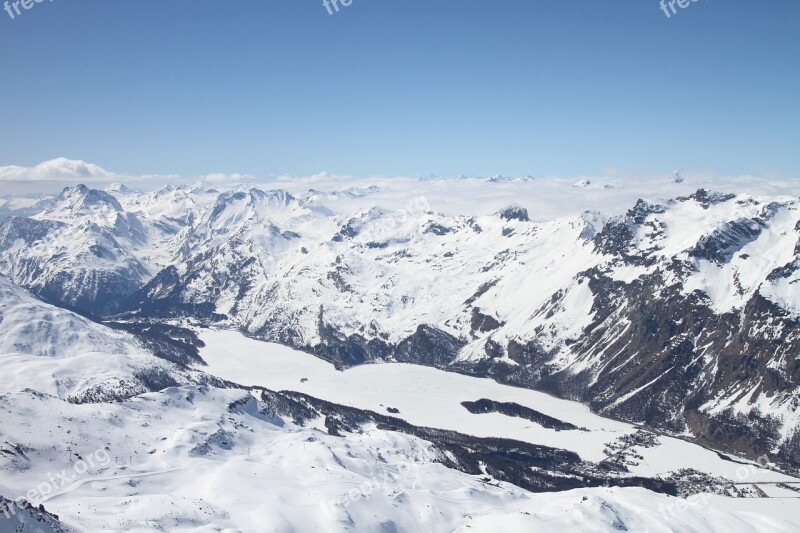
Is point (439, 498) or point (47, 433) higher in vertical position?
point (47, 433)

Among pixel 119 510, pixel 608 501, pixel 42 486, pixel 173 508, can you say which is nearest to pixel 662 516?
pixel 608 501

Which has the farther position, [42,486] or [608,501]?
[608,501]

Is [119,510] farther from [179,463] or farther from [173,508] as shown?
[179,463]

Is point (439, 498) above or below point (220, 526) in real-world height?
below

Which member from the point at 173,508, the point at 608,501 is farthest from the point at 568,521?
the point at 173,508

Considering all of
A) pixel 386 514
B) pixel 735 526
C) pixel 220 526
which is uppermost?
pixel 220 526

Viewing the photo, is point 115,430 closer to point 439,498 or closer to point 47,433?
point 47,433

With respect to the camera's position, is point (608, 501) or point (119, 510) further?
point (608, 501)

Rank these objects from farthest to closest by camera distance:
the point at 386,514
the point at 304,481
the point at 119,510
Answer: the point at 304,481 < the point at 386,514 < the point at 119,510

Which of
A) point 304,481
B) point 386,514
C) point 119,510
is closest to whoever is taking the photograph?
point 119,510
